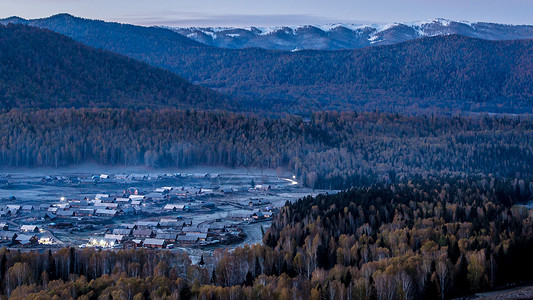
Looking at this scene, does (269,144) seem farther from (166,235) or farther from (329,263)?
(329,263)

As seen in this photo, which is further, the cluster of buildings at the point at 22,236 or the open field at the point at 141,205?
the open field at the point at 141,205

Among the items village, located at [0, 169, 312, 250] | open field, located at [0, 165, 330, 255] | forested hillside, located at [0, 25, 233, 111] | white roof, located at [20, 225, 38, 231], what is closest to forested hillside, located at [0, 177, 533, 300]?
open field, located at [0, 165, 330, 255]

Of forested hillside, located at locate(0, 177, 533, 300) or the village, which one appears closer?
forested hillside, located at locate(0, 177, 533, 300)

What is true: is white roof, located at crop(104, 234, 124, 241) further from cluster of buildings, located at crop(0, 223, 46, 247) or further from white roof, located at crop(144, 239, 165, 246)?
cluster of buildings, located at crop(0, 223, 46, 247)

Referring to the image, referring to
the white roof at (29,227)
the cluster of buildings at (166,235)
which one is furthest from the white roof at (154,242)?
the white roof at (29,227)

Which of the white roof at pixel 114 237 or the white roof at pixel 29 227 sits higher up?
the white roof at pixel 114 237

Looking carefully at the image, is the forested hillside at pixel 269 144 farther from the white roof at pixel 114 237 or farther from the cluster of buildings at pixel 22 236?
the cluster of buildings at pixel 22 236
